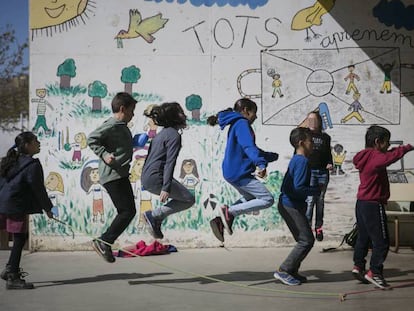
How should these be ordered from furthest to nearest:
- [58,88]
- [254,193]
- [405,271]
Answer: [58,88] → [405,271] → [254,193]

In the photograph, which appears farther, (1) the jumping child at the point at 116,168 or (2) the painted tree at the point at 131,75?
(2) the painted tree at the point at 131,75

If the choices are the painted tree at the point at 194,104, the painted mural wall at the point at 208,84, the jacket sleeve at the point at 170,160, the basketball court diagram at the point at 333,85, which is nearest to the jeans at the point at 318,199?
the painted mural wall at the point at 208,84

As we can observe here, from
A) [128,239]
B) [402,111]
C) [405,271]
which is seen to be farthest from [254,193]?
[402,111]

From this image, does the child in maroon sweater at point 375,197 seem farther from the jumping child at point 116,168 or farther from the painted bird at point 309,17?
the painted bird at point 309,17

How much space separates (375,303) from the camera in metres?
6.20

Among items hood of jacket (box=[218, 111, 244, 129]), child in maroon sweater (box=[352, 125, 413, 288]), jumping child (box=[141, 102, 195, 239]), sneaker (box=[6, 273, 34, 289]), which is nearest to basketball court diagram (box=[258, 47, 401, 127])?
hood of jacket (box=[218, 111, 244, 129])

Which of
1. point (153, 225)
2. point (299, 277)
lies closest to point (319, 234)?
point (299, 277)

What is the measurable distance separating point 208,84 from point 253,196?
9.61 feet

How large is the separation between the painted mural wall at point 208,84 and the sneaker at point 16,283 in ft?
8.65

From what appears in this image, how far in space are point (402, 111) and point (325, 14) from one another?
74.4 inches

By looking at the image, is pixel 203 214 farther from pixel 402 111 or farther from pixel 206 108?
pixel 402 111

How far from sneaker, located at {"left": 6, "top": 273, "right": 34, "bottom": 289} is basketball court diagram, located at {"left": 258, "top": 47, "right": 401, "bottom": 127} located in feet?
14.6

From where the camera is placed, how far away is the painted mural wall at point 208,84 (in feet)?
31.6

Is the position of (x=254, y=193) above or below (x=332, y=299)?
above
